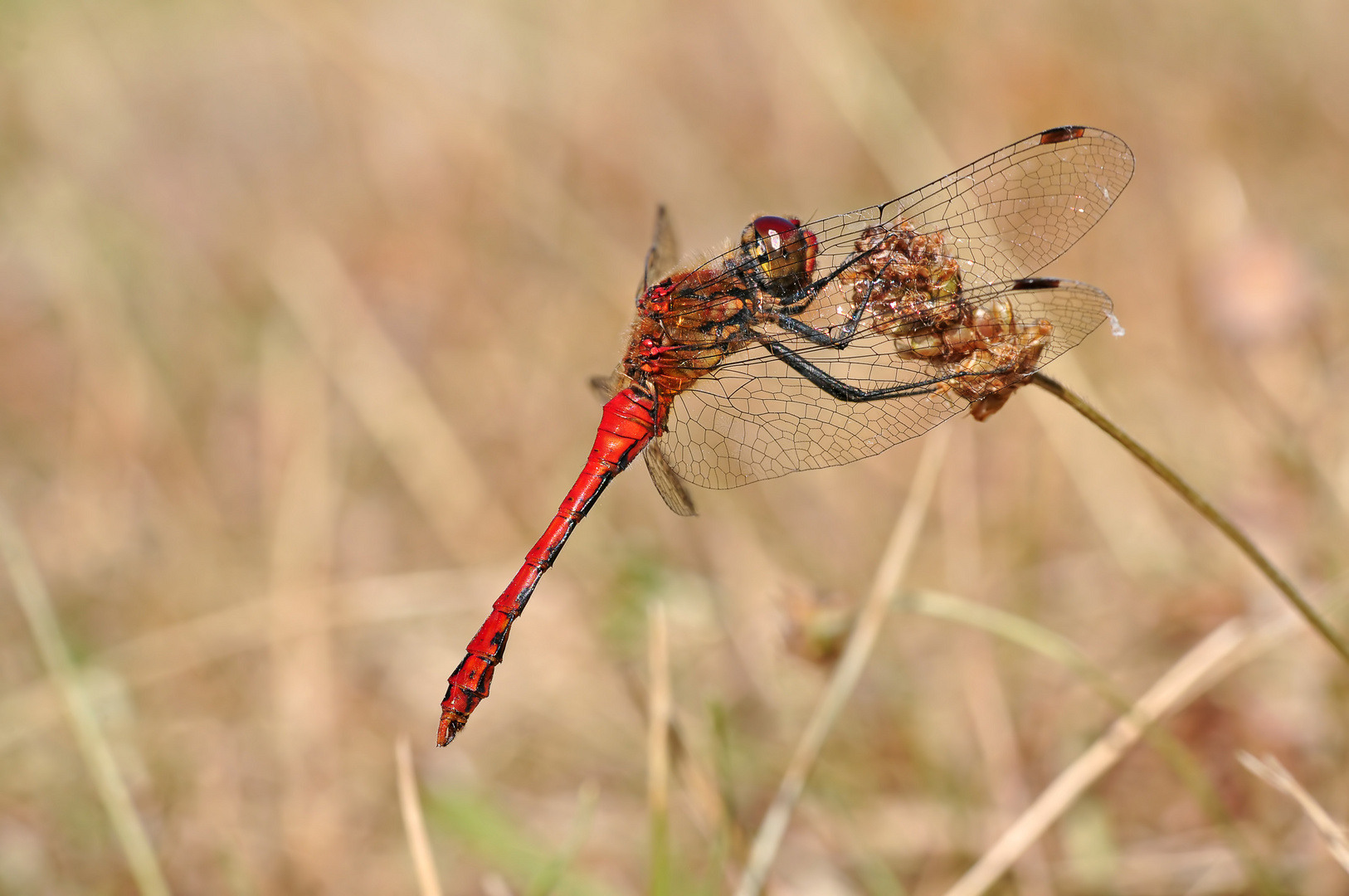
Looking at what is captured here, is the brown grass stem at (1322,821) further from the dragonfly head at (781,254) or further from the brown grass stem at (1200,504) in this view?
the dragonfly head at (781,254)

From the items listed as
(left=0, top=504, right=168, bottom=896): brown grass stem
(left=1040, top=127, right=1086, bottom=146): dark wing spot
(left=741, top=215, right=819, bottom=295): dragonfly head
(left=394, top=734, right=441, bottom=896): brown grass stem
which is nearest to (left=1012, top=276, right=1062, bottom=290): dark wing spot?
(left=1040, top=127, right=1086, bottom=146): dark wing spot

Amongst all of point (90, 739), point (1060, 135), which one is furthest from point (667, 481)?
point (90, 739)

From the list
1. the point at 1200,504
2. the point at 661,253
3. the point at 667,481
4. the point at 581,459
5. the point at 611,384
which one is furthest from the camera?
the point at 581,459

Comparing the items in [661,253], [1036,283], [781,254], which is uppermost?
[661,253]

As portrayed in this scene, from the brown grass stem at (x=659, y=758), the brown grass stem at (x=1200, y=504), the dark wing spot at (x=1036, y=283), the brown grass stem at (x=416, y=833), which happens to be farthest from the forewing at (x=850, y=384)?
the brown grass stem at (x=416, y=833)

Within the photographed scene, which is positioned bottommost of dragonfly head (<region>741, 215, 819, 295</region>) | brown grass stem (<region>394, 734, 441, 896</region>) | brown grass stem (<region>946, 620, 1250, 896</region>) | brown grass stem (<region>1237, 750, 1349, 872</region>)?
brown grass stem (<region>1237, 750, 1349, 872</region>)

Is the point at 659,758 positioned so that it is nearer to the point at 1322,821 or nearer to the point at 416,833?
the point at 416,833

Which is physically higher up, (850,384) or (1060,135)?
(1060,135)

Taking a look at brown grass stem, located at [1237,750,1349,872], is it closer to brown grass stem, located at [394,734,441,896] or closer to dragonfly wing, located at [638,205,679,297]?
brown grass stem, located at [394,734,441,896]
